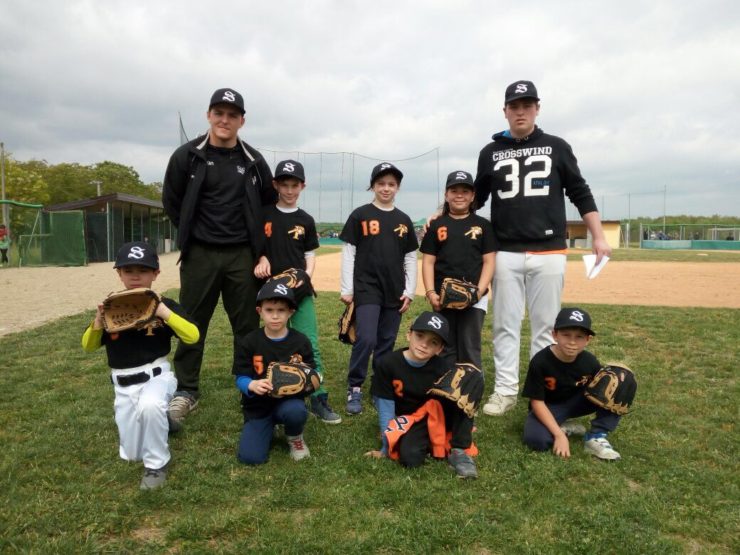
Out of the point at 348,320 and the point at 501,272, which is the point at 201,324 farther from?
the point at 501,272

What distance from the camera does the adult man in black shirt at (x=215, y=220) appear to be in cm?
367

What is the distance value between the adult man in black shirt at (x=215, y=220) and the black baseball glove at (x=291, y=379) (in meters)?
0.86

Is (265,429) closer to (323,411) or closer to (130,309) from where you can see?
(323,411)

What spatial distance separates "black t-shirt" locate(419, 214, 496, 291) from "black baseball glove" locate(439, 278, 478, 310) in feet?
0.52

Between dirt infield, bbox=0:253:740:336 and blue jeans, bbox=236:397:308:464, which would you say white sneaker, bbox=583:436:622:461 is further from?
dirt infield, bbox=0:253:740:336

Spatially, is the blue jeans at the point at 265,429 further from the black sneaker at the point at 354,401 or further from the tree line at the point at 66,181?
the tree line at the point at 66,181

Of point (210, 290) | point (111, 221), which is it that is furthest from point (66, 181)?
point (210, 290)

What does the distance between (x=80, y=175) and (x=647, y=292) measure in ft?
185

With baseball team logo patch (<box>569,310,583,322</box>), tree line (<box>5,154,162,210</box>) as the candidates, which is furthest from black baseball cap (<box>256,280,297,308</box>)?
tree line (<box>5,154,162,210</box>)

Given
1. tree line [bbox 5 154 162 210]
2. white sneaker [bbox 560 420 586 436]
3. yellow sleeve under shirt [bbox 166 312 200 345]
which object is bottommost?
white sneaker [bbox 560 420 586 436]

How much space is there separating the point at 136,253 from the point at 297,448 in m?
1.48

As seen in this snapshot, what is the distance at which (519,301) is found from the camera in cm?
397

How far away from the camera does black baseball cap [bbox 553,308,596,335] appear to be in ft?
10.5

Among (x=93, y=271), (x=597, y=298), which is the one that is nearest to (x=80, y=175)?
(x=93, y=271)
